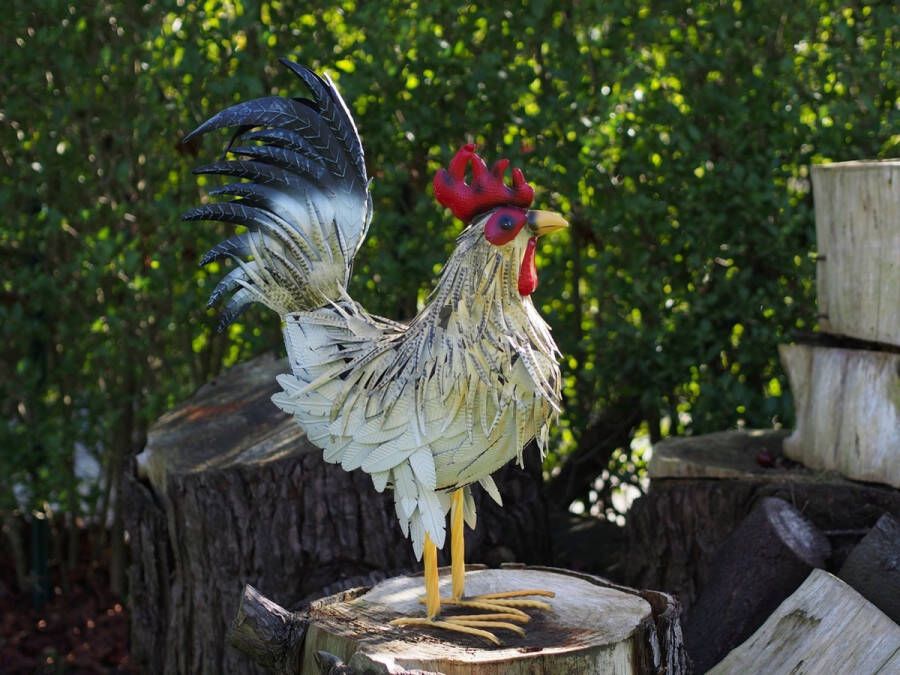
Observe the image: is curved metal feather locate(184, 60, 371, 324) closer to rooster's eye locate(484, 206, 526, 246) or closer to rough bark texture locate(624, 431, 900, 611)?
rooster's eye locate(484, 206, 526, 246)

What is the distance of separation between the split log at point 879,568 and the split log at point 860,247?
702 mm

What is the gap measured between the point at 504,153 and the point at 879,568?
2.37 m

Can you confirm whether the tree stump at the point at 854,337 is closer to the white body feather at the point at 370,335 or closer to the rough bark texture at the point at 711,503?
the rough bark texture at the point at 711,503

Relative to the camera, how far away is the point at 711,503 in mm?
4578

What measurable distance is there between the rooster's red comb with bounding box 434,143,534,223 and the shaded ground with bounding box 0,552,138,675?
124 inches

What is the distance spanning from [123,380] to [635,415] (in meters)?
2.41

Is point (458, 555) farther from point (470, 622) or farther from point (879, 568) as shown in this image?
point (879, 568)

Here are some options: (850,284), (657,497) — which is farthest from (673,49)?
(657,497)

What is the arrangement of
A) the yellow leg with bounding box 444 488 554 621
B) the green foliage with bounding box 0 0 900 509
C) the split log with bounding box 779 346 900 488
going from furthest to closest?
the green foliage with bounding box 0 0 900 509 < the split log with bounding box 779 346 900 488 < the yellow leg with bounding box 444 488 554 621

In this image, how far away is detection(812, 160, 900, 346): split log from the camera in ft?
14.2

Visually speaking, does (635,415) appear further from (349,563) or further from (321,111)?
(321,111)

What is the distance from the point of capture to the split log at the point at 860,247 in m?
4.33

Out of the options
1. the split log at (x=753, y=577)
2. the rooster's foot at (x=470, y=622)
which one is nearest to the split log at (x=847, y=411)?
the split log at (x=753, y=577)

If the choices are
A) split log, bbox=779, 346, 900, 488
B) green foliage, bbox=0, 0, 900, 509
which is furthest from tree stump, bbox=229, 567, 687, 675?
green foliage, bbox=0, 0, 900, 509
